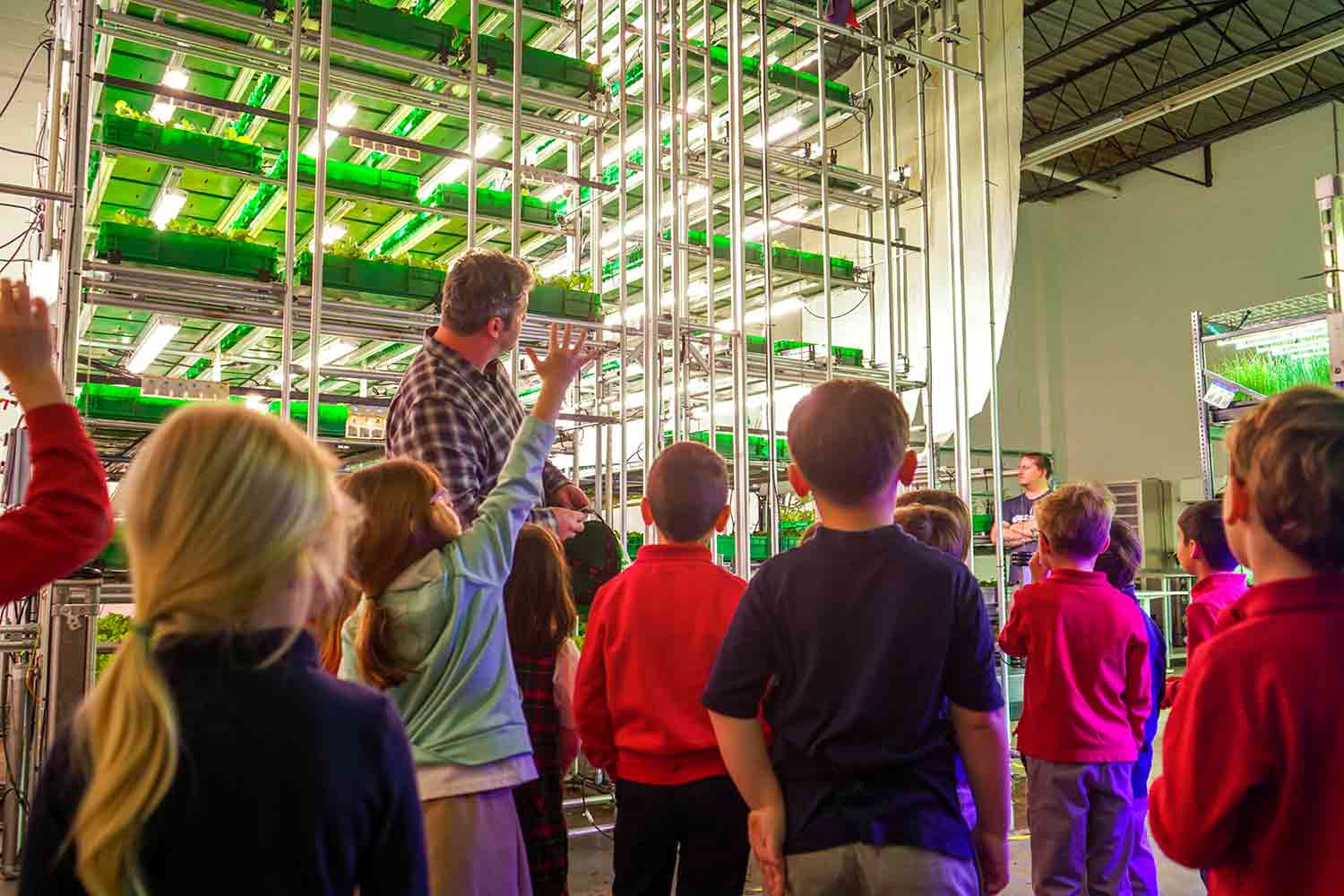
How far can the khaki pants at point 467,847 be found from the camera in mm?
1810

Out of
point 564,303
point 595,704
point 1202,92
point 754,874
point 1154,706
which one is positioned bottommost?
point 754,874

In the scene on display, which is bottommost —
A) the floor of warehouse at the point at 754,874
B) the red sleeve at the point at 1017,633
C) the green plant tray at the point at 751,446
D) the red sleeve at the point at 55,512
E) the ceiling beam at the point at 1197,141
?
the floor of warehouse at the point at 754,874

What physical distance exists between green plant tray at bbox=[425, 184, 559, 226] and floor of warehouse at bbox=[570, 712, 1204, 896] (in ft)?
10.6

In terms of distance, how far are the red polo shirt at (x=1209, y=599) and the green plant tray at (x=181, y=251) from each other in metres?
3.99

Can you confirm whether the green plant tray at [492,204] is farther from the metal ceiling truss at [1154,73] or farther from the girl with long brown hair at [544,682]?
the metal ceiling truss at [1154,73]

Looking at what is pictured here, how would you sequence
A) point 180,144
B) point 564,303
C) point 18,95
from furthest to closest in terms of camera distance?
point 18,95
point 564,303
point 180,144

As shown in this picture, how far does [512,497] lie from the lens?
1889 mm

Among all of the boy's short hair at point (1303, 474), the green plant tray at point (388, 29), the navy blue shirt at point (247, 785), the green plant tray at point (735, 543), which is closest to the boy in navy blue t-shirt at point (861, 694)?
the boy's short hair at point (1303, 474)

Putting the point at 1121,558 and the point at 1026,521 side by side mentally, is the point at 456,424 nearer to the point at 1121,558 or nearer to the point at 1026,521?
Result: the point at 1121,558

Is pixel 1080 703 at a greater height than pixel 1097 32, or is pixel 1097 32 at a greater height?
pixel 1097 32

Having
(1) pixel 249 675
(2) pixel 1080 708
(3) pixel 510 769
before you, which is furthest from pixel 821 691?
(2) pixel 1080 708

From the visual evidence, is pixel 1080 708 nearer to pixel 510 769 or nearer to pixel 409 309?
pixel 510 769

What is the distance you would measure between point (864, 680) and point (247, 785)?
1049 mm

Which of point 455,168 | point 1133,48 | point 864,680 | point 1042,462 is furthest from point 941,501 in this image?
point 1133,48
